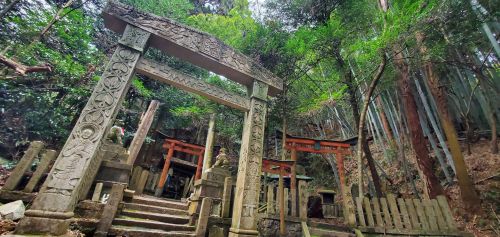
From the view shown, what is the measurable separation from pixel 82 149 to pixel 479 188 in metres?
11.5

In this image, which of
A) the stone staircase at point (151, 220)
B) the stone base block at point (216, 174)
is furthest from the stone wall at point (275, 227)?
the stone staircase at point (151, 220)

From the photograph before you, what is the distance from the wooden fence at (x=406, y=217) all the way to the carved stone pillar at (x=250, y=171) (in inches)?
122

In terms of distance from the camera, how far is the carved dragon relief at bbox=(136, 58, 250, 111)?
3.57m

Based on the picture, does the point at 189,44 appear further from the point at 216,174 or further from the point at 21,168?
the point at 21,168

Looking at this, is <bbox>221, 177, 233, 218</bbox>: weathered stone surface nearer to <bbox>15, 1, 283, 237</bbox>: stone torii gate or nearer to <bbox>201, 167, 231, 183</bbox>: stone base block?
<bbox>201, 167, 231, 183</bbox>: stone base block

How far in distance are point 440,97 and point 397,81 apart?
1.45 metres

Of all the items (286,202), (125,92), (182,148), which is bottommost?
(286,202)

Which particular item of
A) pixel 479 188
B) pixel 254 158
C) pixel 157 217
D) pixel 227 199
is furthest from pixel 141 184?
pixel 479 188

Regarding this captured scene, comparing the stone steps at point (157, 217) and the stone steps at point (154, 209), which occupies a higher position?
the stone steps at point (154, 209)

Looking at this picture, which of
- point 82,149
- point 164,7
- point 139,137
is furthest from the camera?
point 164,7

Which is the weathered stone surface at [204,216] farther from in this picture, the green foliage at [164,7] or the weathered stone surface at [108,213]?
the green foliage at [164,7]

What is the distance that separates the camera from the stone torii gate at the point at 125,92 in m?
2.47

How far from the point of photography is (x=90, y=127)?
9.44ft

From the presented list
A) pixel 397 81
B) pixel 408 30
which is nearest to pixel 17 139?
pixel 408 30
